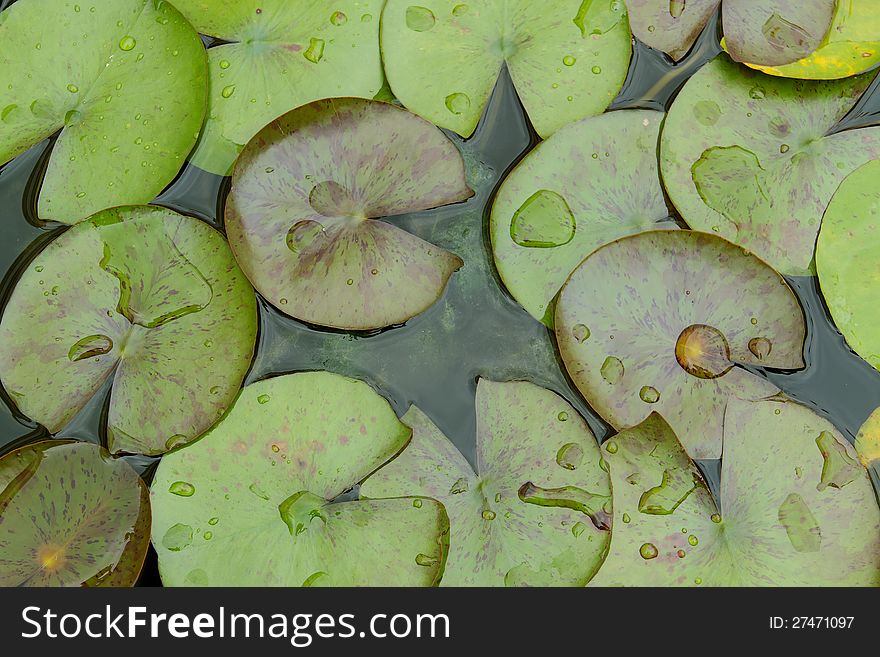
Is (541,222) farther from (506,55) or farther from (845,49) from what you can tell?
(845,49)

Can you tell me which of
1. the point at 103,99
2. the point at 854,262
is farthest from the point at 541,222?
the point at 103,99

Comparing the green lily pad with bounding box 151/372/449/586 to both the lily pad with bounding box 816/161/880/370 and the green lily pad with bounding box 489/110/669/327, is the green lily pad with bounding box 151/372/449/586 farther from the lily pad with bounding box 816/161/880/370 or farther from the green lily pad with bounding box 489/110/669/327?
the lily pad with bounding box 816/161/880/370

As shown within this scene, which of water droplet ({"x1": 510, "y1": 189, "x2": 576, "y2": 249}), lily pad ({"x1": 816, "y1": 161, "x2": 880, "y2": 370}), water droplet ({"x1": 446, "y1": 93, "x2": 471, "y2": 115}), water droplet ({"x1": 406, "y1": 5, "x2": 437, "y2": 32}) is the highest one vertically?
water droplet ({"x1": 406, "y1": 5, "x2": 437, "y2": 32})

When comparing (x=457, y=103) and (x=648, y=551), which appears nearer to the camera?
(x=648, y=551)

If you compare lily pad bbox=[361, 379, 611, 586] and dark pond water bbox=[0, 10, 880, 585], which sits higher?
dark pond water bbox=[0, 10, 880, 585]

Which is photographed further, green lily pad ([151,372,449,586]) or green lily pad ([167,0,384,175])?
green lily pad ([167,0,384,175])

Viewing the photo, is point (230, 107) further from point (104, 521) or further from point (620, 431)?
point (620, 431)

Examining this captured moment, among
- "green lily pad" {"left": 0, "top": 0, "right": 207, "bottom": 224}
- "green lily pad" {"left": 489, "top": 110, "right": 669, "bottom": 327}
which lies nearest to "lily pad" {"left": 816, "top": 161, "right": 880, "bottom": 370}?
"green lily pad" {"left": 489, "top": 110, "right": 669, "bottom": 327}
